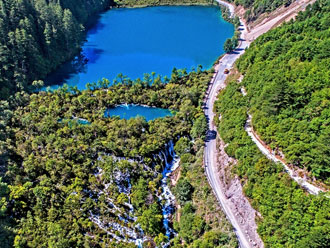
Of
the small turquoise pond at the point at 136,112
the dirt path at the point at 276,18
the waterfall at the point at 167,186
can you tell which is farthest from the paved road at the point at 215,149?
the small turquoise pond at the point at 136,112

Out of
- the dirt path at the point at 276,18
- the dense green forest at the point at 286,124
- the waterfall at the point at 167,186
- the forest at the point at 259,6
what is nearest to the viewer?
the dense green forest at the point at 286,124

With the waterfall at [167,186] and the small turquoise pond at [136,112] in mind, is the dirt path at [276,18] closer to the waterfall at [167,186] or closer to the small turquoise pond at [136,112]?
the small turquoise pond at [136,112]

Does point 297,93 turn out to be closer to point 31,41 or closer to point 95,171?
point 95,171

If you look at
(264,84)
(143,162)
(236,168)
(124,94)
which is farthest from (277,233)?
(124,94)

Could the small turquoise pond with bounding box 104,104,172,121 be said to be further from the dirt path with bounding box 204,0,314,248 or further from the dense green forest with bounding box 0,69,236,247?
the dirt path with bounding box 204,0,314,248

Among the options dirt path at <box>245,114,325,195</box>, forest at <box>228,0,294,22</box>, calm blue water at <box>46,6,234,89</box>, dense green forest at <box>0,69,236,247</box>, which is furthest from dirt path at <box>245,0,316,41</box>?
dirt path at <box>245,114,325,195</box>
